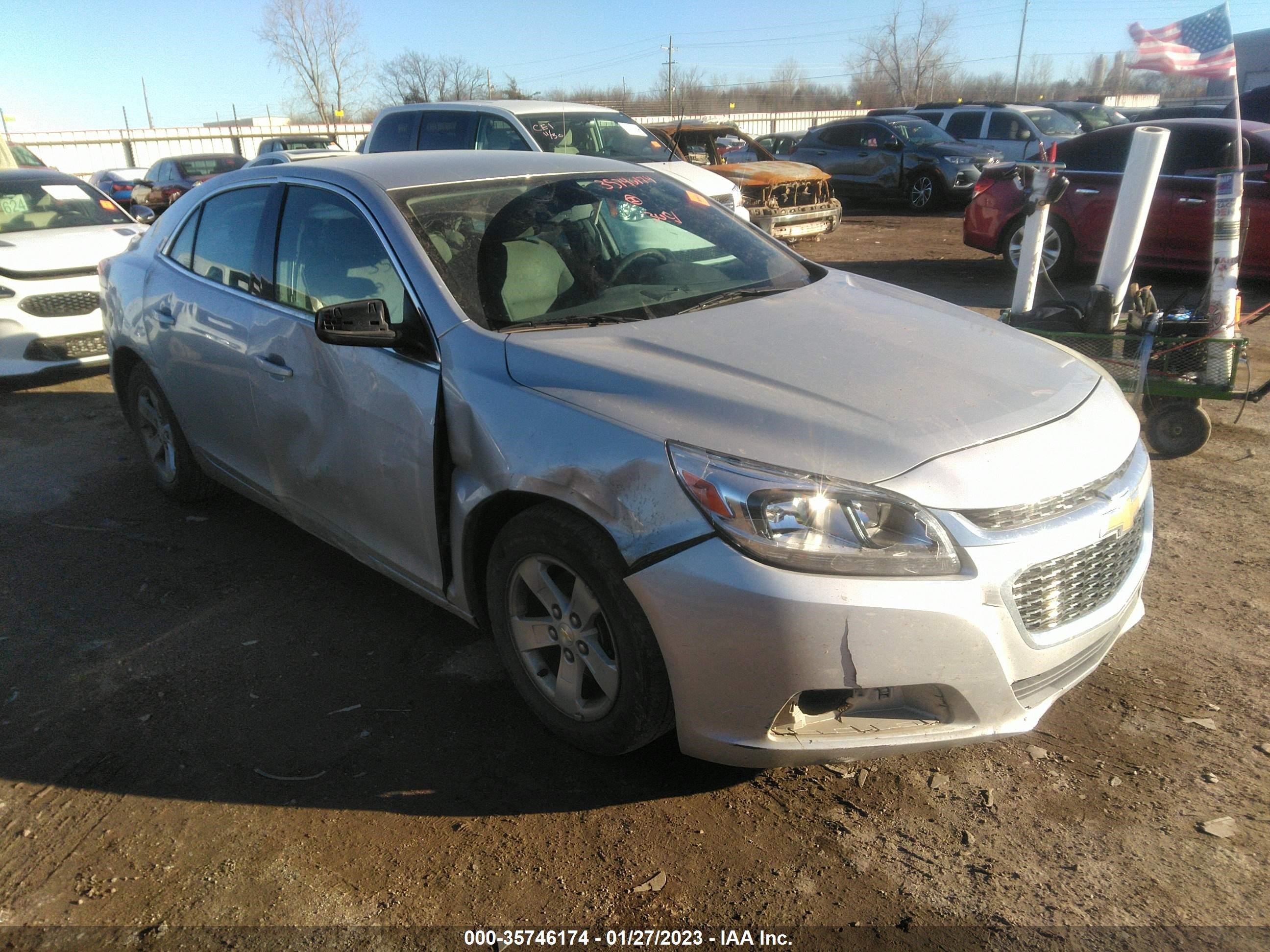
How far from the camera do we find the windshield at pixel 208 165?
2028cm

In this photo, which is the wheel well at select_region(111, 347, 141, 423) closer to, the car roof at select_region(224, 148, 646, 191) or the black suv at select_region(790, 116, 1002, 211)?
the car roof at select_region(224, 148, 646, 191)

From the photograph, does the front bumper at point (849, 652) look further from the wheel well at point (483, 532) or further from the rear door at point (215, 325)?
the rear door at point (215, 325)

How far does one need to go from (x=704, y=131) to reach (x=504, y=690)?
36.2 ft

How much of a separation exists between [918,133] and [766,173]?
7.09 metres

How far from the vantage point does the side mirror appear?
120 inches

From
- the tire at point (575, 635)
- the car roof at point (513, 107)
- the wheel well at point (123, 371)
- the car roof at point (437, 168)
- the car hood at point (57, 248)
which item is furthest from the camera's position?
the car roof at point (513, 107)

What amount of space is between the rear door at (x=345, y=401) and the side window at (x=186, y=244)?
2.89ft

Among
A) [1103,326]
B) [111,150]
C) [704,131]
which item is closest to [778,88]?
[111,150]

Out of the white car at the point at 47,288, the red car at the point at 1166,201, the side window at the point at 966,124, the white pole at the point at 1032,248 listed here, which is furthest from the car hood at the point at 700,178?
the side window at the point at 966,124

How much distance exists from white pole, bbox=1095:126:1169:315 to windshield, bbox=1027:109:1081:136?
13.4m

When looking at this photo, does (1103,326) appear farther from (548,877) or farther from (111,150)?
(111,150)

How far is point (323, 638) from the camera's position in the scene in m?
3.73

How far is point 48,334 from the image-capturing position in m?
7.34

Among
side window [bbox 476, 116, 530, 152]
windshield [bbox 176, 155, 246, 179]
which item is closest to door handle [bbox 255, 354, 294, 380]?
side window [bbox 476, 116, 530, 152]
